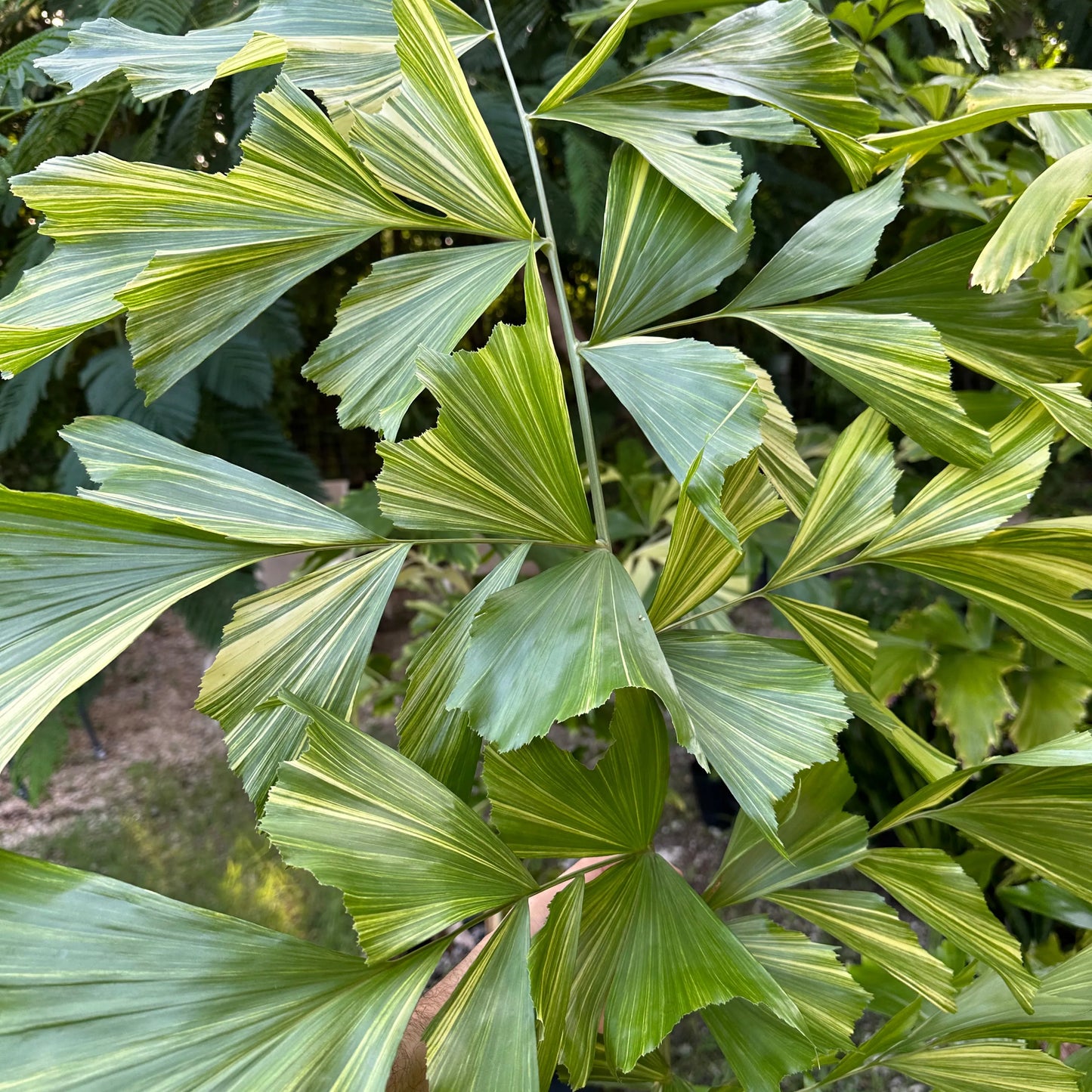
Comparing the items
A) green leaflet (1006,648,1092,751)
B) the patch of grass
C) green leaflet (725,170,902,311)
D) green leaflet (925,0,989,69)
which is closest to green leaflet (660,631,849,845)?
green leaflet (725,170,902,311)

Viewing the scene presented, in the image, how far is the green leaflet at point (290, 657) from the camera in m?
0.21

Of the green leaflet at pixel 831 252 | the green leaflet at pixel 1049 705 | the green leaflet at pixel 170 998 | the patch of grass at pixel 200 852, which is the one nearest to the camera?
the green leaflet at pixel 170 998

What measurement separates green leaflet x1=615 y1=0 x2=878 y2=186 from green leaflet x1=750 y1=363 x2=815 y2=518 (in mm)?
81

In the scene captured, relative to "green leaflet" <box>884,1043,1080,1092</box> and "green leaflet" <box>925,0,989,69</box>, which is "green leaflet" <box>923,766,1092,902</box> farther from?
"green leaflet" <box>925,0,989,69</box>

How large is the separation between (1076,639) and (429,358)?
0.72 feet

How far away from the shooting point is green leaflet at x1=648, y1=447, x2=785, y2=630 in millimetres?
228

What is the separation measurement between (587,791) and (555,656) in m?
0.05

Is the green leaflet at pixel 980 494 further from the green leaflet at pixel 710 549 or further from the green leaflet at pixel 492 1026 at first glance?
the green leaflet at pixel 492 1026

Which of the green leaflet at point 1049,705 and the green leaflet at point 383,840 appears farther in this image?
the green leaflet at point 1049,705

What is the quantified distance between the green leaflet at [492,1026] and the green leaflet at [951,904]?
0.12 m

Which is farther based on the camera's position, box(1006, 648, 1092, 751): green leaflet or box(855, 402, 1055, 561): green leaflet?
box(1006, 648, 1092, 751): green leaflet

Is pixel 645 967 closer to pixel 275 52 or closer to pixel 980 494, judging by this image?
pixel 980 494

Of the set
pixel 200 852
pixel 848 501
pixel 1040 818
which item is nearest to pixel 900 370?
pixel 848 501

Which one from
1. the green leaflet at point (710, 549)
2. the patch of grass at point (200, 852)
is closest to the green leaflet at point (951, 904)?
the green leaflet at point (710, 549)
